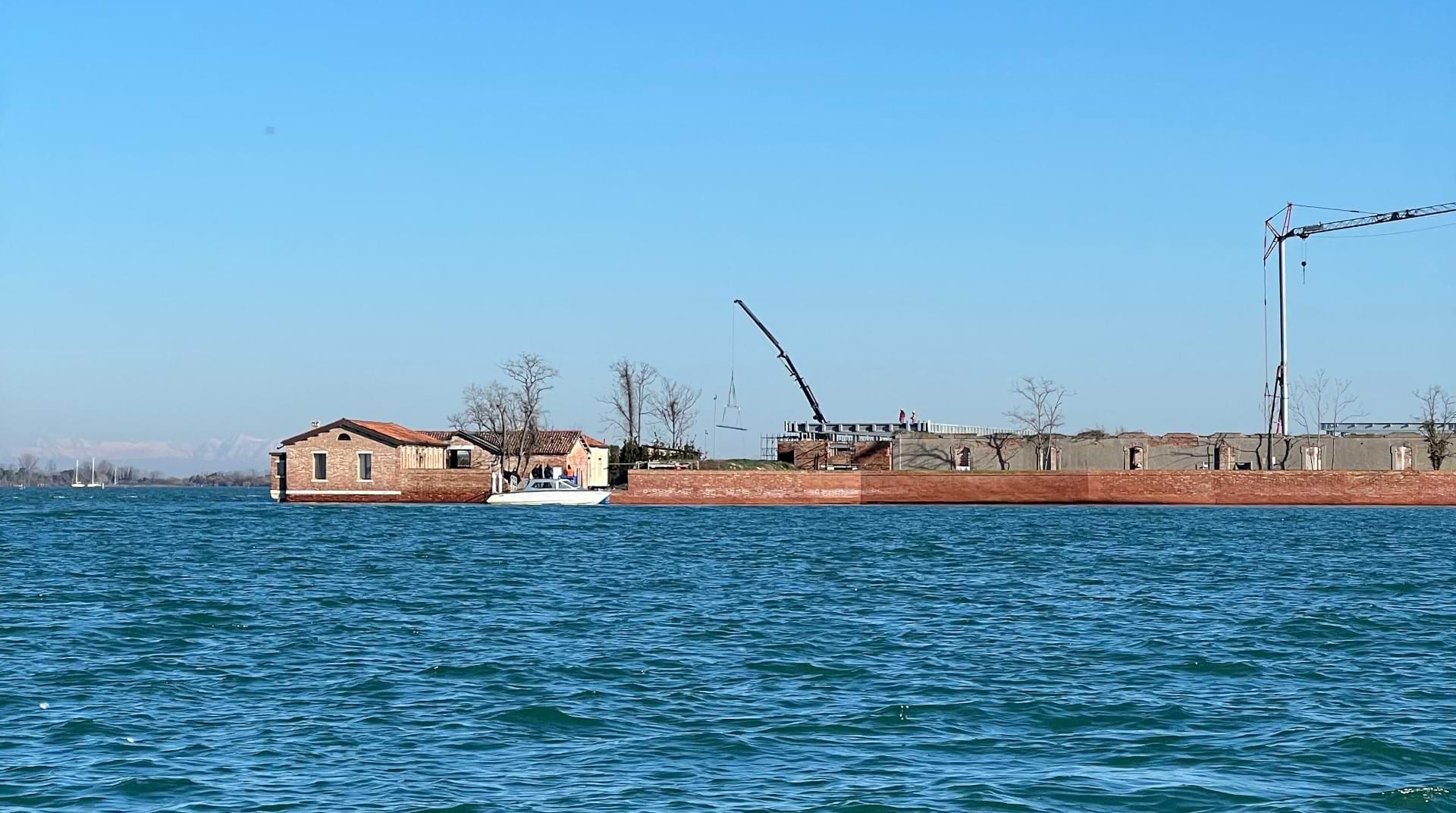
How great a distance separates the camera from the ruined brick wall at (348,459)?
3533 inches

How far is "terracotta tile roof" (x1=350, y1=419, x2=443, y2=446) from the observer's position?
3546 inches

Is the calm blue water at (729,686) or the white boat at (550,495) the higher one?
the white boat at (550,495)

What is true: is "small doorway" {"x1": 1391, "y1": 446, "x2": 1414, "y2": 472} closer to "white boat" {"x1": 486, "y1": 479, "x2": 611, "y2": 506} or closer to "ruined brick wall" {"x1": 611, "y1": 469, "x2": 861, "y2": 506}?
"ruined brick wall" {"x1": 611, "y1": 469, "x2": 861, "y2": 506}

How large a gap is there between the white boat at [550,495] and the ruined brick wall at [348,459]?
6.24 metres

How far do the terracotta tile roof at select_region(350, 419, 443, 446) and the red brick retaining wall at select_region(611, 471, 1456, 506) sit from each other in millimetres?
12630

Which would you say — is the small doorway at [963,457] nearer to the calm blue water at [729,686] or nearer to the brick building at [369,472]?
the brick building at [369,472]

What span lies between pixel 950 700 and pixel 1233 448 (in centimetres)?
8510

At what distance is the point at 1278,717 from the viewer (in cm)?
1598

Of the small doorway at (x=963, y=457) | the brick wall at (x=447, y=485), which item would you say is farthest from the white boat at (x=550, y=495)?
the small doorway at (x=963, y=457)

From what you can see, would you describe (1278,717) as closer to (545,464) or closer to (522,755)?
(522,755)

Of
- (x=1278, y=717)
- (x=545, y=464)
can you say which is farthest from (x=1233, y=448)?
(x=1278, y=717)

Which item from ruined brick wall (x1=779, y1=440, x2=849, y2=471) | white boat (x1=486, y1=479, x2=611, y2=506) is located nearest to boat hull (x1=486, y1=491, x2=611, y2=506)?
white boat (x1=486, y1=479, x2=611, y2=506)

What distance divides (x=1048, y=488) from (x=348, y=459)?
134 feet

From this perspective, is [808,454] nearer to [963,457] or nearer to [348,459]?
[963,457]
